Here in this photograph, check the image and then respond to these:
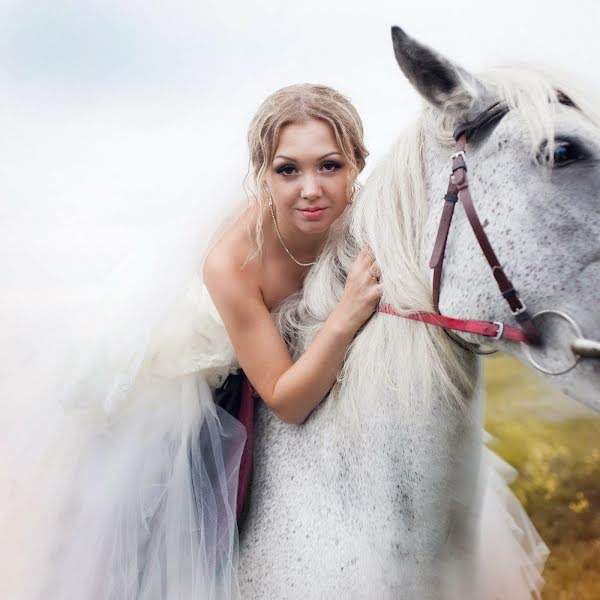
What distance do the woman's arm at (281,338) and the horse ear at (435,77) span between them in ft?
1.47

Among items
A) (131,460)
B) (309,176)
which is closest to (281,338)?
(309,176)

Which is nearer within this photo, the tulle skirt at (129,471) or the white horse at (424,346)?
the white horse at (424,346)

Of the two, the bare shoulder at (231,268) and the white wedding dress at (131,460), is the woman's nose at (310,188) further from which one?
the white wedding dress at (131,460)

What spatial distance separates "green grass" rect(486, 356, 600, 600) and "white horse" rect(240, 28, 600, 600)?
104 cm

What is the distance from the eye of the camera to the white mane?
56.0 inches

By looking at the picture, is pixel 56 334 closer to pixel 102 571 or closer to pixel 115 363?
pixel 115 363

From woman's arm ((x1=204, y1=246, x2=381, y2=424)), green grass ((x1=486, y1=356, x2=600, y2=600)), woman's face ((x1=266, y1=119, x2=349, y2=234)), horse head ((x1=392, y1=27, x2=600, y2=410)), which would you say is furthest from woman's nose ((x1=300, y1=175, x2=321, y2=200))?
green grass ((x1=486, y1=356, x2=600, y2=600))

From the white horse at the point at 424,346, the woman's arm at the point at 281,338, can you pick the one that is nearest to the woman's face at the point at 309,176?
the white horse at the point at 424,346

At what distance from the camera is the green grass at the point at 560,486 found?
2.73 m

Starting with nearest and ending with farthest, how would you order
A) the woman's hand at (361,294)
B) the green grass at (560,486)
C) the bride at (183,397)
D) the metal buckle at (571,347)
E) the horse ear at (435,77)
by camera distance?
the metal buckle at (571,347) → the horse ear at (435,77) → the woman's hand at (361,294) → the bride at (183,397) → the green grass at (560,486)

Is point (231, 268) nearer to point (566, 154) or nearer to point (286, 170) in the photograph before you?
point (286, 170)

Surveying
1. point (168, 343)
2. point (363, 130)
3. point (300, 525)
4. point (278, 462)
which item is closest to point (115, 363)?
point (168, 343)

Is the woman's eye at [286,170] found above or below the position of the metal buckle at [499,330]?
above

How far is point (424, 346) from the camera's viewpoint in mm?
1510
